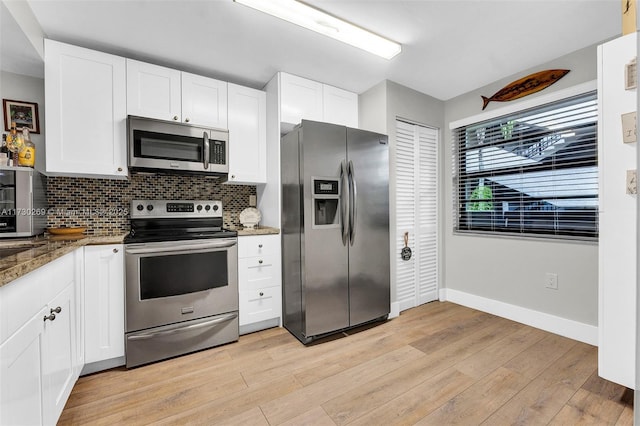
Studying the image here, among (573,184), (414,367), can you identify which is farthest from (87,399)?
(573,184)

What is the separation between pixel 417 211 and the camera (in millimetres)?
3223

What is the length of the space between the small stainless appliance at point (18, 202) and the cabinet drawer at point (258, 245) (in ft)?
4.67

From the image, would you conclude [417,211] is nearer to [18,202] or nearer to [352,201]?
[352,201]

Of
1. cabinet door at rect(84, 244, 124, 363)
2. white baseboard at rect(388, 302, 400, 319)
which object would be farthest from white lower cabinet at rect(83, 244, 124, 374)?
white baseboard at rect(388, 302, 400, 319)

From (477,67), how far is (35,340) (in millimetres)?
3604

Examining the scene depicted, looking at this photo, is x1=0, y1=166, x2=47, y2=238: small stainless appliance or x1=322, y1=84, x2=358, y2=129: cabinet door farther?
x1=322, y1=84, x2=358, y2=129: cabinet door

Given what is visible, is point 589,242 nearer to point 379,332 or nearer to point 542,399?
point 542,399

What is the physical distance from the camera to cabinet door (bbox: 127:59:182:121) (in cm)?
222

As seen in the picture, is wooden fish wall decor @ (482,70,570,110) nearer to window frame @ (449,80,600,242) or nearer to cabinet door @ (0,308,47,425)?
window frame @ (449,80,600,242)

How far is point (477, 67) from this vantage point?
2.63 m

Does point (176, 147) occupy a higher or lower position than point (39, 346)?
higher

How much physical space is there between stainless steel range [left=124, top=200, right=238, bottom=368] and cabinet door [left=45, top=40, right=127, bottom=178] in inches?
17.5

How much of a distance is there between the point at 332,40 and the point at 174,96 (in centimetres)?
142

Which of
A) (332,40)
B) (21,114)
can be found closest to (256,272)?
(332,40)
